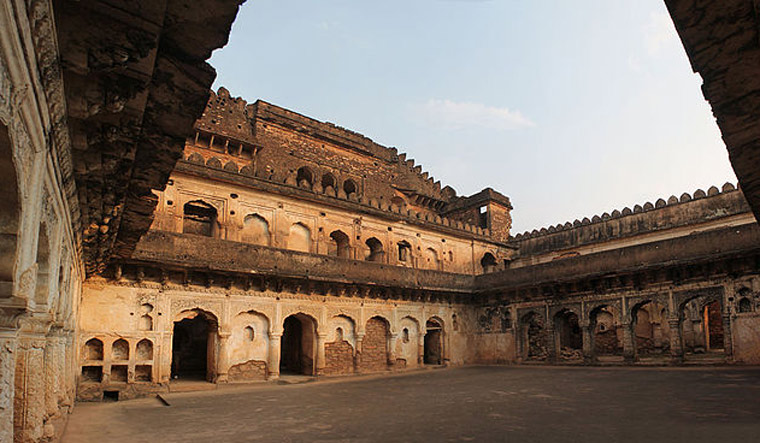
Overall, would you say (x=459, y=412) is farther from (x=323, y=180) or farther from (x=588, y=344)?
(x=323, y=180)

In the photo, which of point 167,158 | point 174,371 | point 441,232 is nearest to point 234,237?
point 174,371

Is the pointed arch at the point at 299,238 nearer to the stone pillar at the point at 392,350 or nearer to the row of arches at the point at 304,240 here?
the row of arches at the point at 304,240

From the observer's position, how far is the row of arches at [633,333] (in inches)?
555

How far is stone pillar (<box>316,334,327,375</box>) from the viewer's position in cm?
1370

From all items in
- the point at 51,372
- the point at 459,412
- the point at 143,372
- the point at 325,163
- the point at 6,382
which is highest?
the point at 325,163

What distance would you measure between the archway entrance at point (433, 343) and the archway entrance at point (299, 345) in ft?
14.0

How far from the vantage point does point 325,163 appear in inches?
835

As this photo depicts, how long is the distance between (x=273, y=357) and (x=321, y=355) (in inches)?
57.5

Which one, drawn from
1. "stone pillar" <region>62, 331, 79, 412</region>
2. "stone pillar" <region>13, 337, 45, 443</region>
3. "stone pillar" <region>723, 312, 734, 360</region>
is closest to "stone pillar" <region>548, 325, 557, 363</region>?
"stone pillar" <region>723, 312, 734, 360</region>

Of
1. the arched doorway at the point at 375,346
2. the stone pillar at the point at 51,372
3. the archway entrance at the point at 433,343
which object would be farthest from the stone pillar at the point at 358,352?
the stone pillar at the point at 51,372

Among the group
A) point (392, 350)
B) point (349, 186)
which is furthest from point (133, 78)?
point (349, 186)

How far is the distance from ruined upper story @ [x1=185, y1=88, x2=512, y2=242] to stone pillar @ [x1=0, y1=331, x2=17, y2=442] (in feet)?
39.2

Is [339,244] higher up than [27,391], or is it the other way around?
[339,244]

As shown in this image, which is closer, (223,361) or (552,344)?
(223,361)
